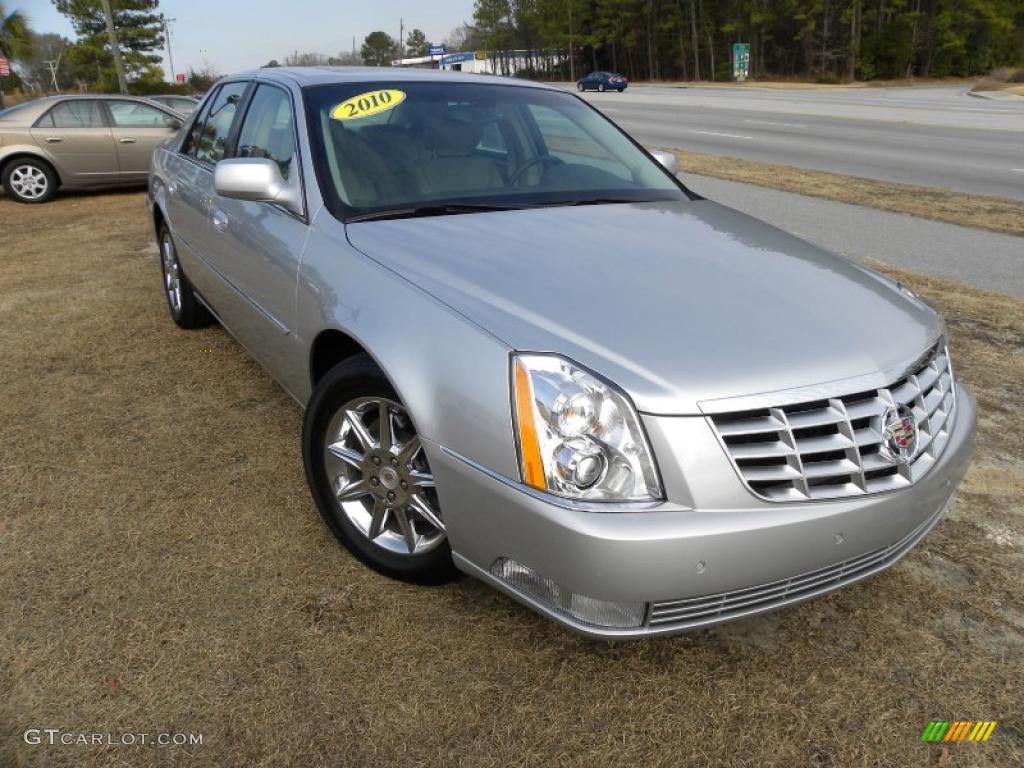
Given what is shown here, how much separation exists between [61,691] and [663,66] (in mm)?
80428

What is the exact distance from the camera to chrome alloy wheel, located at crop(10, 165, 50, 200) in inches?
432

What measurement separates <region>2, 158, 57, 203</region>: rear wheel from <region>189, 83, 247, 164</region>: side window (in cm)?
788

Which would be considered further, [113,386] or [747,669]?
[113,386]

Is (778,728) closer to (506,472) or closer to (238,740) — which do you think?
(506,472)

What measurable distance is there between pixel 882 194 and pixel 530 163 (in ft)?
26.5

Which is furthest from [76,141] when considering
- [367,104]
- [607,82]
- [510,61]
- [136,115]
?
[510,61]

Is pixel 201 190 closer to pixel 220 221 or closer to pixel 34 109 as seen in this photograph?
pixel 220 221

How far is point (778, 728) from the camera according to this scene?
2.13 meters

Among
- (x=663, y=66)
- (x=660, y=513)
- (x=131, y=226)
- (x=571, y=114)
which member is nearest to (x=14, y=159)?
(x=131, y=226)

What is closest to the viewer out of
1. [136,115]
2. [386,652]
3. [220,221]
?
[386,652]

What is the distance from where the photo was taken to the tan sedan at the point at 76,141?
10.9m

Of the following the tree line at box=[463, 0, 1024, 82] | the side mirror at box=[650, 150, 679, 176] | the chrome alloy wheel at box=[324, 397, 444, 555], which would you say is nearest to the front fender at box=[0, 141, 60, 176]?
the side mirror at box=[650, 150, 679, 176]
